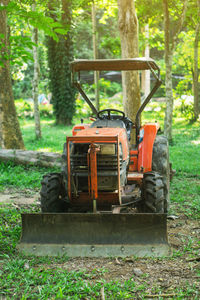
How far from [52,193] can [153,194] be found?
131cm

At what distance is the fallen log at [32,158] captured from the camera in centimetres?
959

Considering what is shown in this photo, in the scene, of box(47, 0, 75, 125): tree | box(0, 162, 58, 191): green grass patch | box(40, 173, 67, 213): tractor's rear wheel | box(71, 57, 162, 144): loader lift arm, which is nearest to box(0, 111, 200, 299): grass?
box(40, 173, 67, 213): tractor's rear wheel

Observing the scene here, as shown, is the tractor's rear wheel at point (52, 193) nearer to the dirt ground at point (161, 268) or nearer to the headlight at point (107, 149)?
the headlight at point (107, 149)

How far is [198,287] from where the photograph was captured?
149 inches

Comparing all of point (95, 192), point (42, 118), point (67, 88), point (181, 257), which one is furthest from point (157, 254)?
point (42, 118)

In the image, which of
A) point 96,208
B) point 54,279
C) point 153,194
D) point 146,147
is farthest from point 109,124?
point 54,279

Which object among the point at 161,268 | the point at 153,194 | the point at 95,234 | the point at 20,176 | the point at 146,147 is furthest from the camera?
the point at 20,176

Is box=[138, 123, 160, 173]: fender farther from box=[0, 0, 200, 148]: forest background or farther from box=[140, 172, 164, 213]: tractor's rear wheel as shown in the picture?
box=[0, 0, 200, 148]: forest background

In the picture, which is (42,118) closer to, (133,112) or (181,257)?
(133,112)

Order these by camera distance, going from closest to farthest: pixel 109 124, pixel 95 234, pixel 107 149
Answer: pixel 95 234
pixel 107 149
pixel 109 124

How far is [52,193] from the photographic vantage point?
5.29 m

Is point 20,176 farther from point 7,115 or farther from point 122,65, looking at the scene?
point 122,65

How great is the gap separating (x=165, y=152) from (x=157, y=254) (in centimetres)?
202

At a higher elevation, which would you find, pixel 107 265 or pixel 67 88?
pixel 67 88
